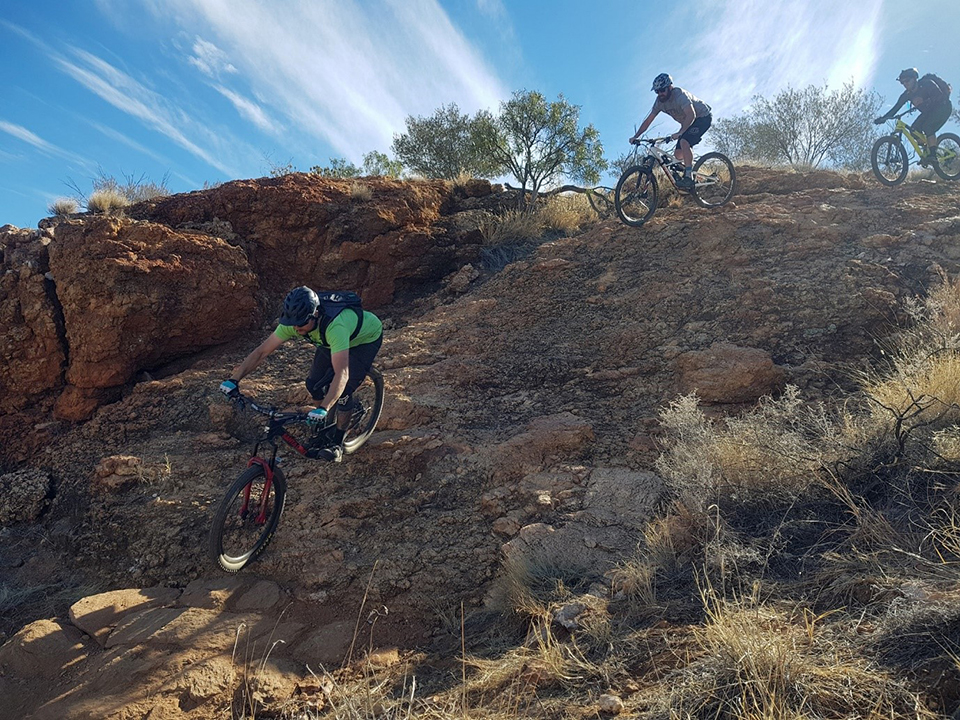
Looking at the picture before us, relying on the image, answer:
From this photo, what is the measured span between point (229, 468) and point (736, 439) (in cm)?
441

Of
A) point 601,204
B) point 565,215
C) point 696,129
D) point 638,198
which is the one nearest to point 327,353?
point 638,198

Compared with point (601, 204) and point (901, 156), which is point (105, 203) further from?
point (901, 156)

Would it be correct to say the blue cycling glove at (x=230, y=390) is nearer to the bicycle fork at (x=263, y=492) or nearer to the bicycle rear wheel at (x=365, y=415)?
the bicycle fork at (x=263, y=492)

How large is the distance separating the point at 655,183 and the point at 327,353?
5877 mm

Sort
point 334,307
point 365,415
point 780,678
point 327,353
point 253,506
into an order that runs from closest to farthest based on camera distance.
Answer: point 780,678, point 253,506, point 334,307, point 327,353, point 365,415

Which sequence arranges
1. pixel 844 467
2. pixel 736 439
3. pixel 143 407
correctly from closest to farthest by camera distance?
pixel 844 467 < pixel 736 439 < pixel 143 407

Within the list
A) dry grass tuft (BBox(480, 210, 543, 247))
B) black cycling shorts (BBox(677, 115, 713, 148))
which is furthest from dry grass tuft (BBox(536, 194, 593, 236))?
black cycling shorts (BBox(677, 115, 713, 148))

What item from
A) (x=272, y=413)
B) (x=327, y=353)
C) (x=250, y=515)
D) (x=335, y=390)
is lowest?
(x=250, y=515)

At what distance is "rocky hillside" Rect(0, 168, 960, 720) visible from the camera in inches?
145

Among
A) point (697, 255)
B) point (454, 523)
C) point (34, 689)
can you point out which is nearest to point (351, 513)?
point (454, 523)

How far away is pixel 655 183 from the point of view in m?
8.38

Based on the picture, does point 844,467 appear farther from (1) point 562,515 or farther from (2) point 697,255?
(2) point 697,255

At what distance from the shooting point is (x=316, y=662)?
133 inches

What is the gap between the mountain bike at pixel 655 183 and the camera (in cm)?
831
